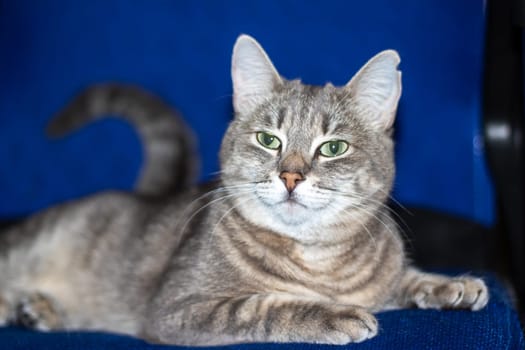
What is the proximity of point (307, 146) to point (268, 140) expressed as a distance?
0.11 meters

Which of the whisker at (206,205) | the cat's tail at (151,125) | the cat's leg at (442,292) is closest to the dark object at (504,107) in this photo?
the cat's leg at (442,292)

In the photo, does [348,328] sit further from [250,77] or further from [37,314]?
[37,314]

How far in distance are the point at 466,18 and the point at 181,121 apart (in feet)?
3.65

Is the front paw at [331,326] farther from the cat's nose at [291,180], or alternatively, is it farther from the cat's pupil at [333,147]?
the cat's pupil at [333,147]

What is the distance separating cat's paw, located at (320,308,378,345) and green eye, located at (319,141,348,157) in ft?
1.24

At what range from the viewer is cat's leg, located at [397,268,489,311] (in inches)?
66.9

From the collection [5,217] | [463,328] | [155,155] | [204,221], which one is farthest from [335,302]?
[5,217]

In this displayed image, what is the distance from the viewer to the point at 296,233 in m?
1.71

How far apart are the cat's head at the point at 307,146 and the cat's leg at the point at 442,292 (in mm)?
238

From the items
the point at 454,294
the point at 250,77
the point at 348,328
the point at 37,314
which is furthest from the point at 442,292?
the point at 37,314

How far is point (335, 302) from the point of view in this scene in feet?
5.56

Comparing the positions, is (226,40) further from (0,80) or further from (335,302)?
(335,302)

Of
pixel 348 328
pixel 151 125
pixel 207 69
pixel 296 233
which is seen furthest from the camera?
pixel 207 69

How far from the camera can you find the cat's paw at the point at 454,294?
1.70 meters
